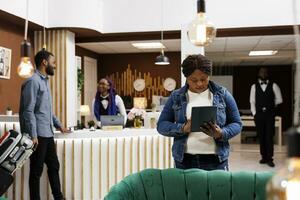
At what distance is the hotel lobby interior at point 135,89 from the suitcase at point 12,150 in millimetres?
11

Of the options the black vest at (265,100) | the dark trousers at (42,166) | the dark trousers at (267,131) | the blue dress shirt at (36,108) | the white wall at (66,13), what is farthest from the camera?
the black vest at (265,100)

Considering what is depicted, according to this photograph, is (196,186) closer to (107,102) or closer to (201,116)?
→ (201,116)

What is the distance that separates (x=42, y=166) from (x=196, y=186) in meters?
2.37

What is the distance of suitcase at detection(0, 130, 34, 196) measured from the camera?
3.42m

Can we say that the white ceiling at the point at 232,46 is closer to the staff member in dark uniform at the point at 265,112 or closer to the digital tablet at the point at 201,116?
the staff member in dark uniform at the point at 265,112

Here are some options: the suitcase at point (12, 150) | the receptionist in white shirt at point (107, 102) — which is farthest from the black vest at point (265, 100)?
the suitcase at point (12, 150)

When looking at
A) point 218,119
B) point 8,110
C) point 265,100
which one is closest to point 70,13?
point 8,110

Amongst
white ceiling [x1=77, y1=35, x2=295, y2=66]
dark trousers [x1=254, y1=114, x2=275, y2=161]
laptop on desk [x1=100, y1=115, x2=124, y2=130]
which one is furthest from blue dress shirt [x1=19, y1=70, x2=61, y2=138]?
white ceiling [x1=77, y1=35, x2=295, y2=66]

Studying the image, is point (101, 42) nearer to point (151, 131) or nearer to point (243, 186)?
point (151, 131)

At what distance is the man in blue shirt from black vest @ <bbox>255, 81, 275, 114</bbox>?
14.5 feet

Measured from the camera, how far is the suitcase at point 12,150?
344 centimetres

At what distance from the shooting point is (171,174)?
2.42 metres

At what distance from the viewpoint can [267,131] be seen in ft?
24.1

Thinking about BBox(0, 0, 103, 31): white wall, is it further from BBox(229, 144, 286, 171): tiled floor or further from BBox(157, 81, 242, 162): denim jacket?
BBox(157, 81, 242, 162): denim jacket
